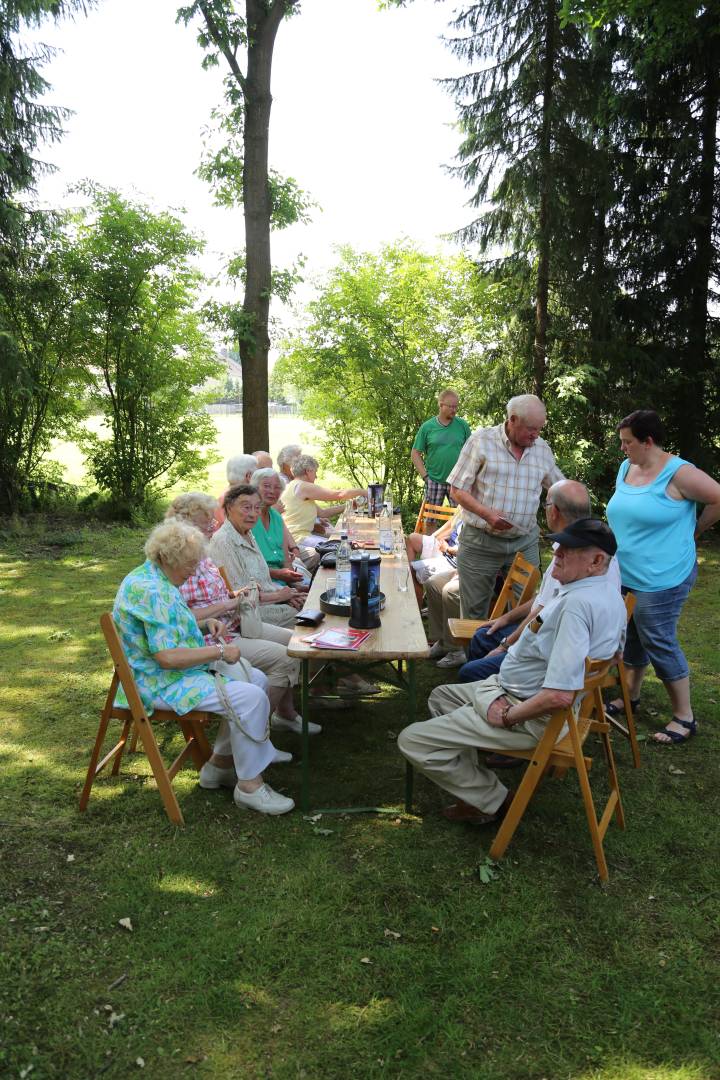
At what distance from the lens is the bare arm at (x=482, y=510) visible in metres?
4.54

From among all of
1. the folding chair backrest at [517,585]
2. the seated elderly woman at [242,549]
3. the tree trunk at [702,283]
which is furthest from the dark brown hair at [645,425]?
the tree trunk at [702,283]

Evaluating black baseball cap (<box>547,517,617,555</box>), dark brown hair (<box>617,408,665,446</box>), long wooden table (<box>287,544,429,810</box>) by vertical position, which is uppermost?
dark brown hair (<box>617,408,665,446</box>)

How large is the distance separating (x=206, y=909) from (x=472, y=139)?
32.0ft

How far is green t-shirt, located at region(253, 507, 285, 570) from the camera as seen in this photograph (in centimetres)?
493

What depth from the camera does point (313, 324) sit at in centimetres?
1076

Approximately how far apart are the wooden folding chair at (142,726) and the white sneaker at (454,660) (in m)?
2.11

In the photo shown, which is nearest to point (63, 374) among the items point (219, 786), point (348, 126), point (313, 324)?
point (313, 324)

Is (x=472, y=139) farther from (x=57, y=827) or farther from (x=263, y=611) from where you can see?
(x=57, y=827)

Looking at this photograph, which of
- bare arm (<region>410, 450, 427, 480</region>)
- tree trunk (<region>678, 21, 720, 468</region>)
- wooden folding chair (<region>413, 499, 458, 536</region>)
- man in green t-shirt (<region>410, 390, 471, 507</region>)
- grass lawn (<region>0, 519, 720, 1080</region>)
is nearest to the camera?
grass lawn (<region>0, 519, 720, 1080</region>)

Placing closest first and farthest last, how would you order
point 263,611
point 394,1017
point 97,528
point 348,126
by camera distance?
1. point 394,1017
2. point 263,611
3. point 97,528
4. point 348,126

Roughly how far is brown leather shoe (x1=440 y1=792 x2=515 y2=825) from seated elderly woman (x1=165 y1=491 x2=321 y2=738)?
0.99m

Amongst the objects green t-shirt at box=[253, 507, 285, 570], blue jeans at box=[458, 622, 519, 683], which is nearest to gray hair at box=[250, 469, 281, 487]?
green t-shirt at box=[253, 507, 285, 570]

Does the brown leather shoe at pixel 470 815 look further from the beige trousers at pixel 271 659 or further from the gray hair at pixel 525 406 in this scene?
the gray hair at pixel 525 406

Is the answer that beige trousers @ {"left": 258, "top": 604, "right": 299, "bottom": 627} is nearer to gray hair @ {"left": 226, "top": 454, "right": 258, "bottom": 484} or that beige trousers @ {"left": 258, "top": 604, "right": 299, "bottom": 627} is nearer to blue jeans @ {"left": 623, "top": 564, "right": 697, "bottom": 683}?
gray hair @ {"left": 226, "top": 454, "right": 258, "bottom": 484}
